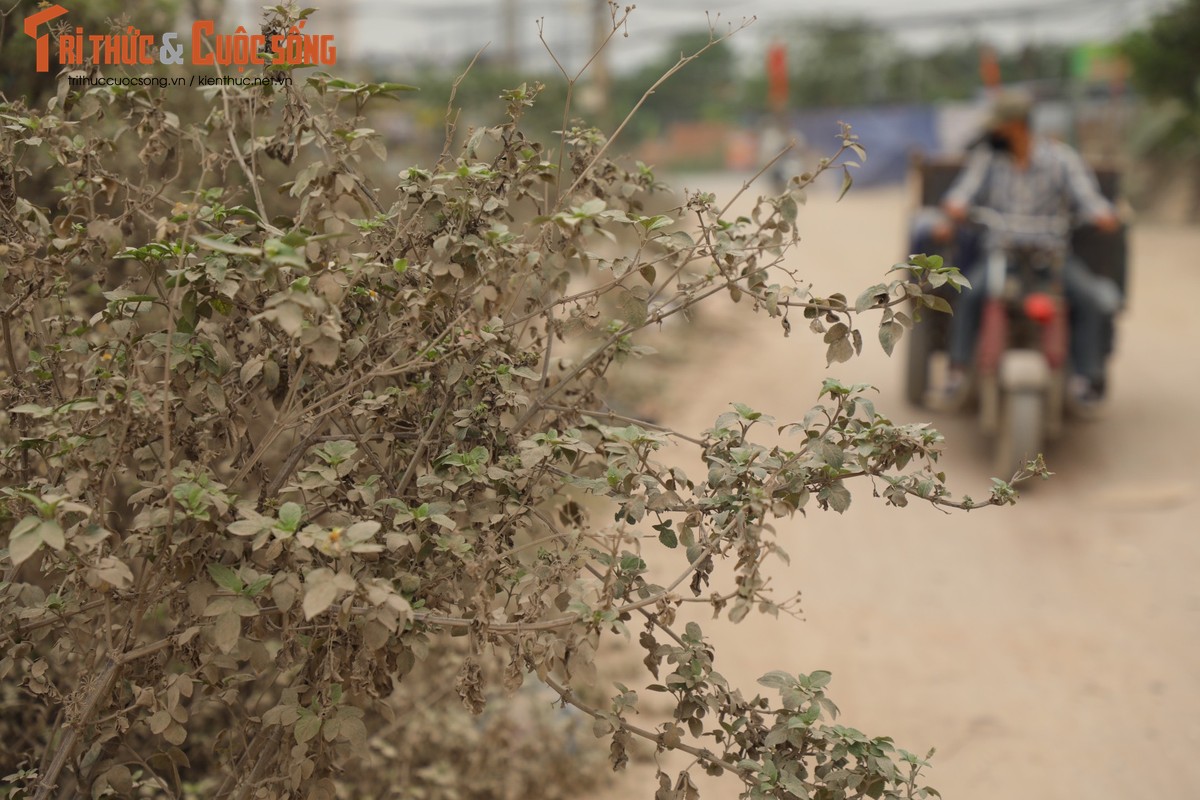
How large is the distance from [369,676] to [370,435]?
412 mm

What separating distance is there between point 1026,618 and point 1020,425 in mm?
1542

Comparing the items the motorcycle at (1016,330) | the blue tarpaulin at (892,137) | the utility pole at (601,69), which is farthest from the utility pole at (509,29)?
the motorcycle at (1016,330)

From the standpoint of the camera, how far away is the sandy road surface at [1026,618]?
144 inches

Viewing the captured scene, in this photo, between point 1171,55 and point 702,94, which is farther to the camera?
point 702,94

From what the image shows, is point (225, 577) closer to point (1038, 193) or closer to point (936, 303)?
point (936, 303)

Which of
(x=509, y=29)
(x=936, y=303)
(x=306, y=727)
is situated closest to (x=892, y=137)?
(x=509, y=29)

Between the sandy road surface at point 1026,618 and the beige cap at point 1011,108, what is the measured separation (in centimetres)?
171

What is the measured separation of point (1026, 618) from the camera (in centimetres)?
467

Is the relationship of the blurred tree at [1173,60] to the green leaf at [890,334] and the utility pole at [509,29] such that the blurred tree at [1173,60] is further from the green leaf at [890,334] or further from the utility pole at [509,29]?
the green leaf at [890,334]

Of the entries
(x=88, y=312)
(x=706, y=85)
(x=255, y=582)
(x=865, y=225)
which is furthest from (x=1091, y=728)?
(x=706, y=85)

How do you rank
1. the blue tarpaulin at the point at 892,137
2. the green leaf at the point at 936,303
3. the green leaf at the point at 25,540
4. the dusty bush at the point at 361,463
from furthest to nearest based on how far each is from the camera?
the blue tarpaulin at the point at 892,137, the green leaf at the point at 936,303, the dusty bush at the point at 361,463, the green leaf at the point at 25,540

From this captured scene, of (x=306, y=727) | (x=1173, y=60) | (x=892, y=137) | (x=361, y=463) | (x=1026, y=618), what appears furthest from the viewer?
(x=892, y=137)

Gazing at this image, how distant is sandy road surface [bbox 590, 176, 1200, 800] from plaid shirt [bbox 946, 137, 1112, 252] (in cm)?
119

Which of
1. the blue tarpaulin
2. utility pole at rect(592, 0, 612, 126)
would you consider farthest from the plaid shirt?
the blue tarpaulin
